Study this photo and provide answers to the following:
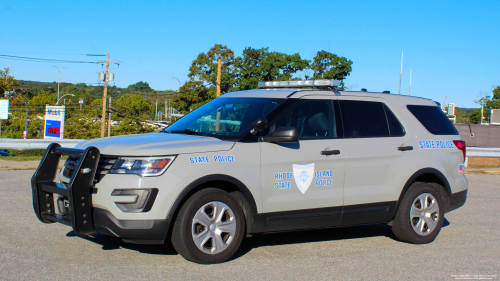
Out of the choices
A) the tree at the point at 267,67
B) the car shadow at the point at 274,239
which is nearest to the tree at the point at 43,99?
the tree at the point at 267,67

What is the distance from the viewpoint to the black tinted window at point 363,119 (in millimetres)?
5792

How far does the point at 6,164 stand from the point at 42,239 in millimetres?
9317

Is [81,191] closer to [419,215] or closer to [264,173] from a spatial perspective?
[264,173]

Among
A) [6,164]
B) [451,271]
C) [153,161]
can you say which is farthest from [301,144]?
[6,164]

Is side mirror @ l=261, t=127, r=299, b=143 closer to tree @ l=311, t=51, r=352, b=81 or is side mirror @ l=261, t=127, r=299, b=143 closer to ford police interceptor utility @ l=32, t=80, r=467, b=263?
ford police interceptor utility @ l=32, t=80, r=467, b=263

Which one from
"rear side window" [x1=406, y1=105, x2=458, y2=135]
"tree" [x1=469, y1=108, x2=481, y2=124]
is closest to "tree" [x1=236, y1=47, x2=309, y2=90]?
"rear side window" [x1=406, y1=105, x2=458, y2=135]

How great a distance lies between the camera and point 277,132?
16.6ft

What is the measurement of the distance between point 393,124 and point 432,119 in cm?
81

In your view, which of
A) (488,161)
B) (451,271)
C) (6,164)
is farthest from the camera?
(488,161)

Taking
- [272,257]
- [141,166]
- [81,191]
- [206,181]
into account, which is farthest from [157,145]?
[272,257]

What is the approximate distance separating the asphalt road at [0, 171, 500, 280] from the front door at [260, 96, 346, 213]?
0.65 metres

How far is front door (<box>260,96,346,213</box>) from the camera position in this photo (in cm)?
518

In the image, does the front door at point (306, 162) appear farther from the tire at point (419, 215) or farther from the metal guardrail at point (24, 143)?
the metal guardrail at point (24, 143)

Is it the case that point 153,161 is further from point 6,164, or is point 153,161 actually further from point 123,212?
point 6,164
